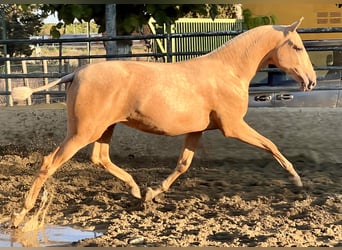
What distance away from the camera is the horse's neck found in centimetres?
554

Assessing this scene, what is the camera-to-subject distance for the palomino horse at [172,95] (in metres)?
5.00

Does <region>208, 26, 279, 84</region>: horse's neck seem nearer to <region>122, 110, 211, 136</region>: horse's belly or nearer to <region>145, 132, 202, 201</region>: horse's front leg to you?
<region>122, 110, 211, 136</region>: horse's belly

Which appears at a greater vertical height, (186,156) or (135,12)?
(135,12)

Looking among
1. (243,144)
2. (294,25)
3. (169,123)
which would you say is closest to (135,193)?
(169,123)

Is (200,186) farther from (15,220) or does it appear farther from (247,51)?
(15,220)

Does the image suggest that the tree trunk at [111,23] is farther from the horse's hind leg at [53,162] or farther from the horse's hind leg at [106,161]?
the horse's hind leg at [53,162]

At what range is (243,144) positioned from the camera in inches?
322

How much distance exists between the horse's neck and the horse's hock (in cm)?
256

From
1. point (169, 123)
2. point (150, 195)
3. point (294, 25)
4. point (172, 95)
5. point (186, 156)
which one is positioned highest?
point (294, 25)

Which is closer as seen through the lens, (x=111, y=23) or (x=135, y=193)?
(x=135, y=193)

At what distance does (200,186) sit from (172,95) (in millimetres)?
1440

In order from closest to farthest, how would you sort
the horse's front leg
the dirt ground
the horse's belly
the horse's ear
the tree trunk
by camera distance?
1. the dirt ground
2. the horse's belly
3. the horse's ear
4. the horse's front leg
5. the tree trunk

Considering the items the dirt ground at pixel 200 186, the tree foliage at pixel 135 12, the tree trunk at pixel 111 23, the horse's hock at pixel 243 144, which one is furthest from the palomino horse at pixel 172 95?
the tree trunk at pixel 111 23

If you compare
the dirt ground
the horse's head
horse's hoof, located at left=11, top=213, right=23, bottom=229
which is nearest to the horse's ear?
the horse's head
